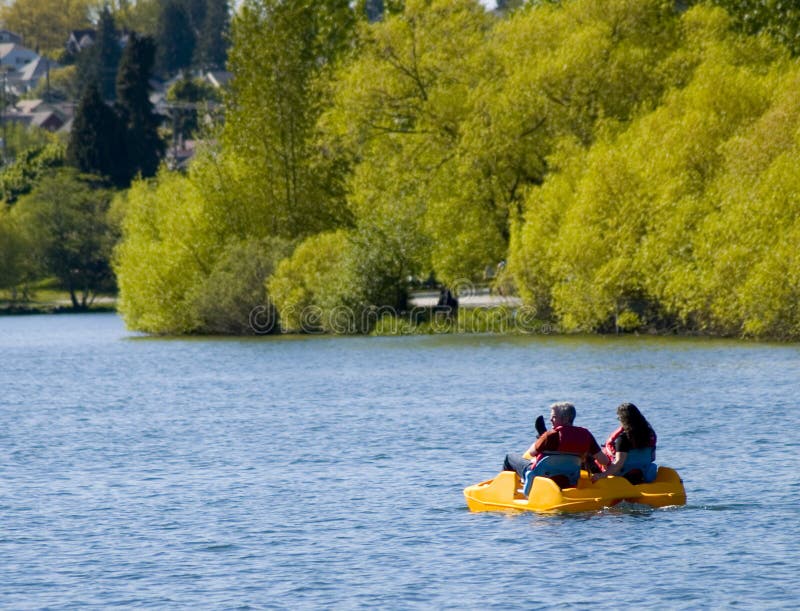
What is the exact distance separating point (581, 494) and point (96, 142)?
104157mm

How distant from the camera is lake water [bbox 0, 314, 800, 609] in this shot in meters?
17.4

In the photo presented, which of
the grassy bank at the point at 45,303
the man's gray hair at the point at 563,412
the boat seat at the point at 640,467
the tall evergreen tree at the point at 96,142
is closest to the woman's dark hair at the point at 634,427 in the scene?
the boat seat at the point at 640,467

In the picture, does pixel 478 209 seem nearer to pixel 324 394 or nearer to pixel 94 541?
pixel 324 394

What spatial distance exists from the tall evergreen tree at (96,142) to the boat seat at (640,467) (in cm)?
10292

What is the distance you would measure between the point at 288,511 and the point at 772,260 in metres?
29.6

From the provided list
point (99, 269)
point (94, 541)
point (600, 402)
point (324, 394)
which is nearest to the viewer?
point (94, 541)

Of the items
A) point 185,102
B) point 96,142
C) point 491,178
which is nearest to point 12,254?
point 96,142

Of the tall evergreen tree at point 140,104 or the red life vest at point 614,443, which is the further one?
the tall evergreen tree at point 140,104

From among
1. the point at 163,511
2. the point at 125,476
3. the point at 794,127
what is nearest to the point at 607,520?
the point at 163,511

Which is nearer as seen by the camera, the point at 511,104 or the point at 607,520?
the point at 607,520

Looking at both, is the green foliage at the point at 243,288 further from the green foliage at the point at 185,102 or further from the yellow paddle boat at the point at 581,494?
the green foliage at the point at 185,102

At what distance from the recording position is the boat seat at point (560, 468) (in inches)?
822

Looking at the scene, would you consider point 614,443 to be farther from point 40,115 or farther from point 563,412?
point 40,115

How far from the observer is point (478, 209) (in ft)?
209
